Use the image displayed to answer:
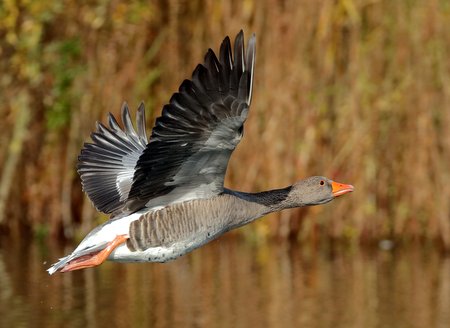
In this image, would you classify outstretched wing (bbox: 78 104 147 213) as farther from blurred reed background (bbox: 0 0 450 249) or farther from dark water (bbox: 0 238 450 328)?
blurred reed background (bbox: 0 0 450 249)

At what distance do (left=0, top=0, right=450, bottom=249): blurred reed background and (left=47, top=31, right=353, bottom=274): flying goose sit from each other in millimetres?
4709

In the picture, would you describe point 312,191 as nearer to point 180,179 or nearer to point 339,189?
point 339,189

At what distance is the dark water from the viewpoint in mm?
10656

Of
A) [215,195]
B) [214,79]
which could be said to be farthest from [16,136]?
[214,79]

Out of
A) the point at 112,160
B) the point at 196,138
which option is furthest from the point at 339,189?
the point at 112,160

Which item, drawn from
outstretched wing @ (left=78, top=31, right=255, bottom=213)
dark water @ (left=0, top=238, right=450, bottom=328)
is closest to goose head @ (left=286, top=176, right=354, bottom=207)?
outstretched wing @ (left=78, top=31, right=255, bottom=213)

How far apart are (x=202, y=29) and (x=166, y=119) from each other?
7200mm

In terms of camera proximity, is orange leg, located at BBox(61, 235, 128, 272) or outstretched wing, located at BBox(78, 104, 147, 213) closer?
orange leg, located at BBox(61, 235, 128, 272)

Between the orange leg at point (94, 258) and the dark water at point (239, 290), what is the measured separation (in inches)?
86.1

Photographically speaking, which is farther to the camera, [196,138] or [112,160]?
[112,160]

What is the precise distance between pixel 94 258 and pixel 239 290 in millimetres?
3923

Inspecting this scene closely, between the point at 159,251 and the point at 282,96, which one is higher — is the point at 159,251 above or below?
below

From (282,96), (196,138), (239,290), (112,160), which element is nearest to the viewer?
(196,138)

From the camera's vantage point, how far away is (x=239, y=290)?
11.9m
